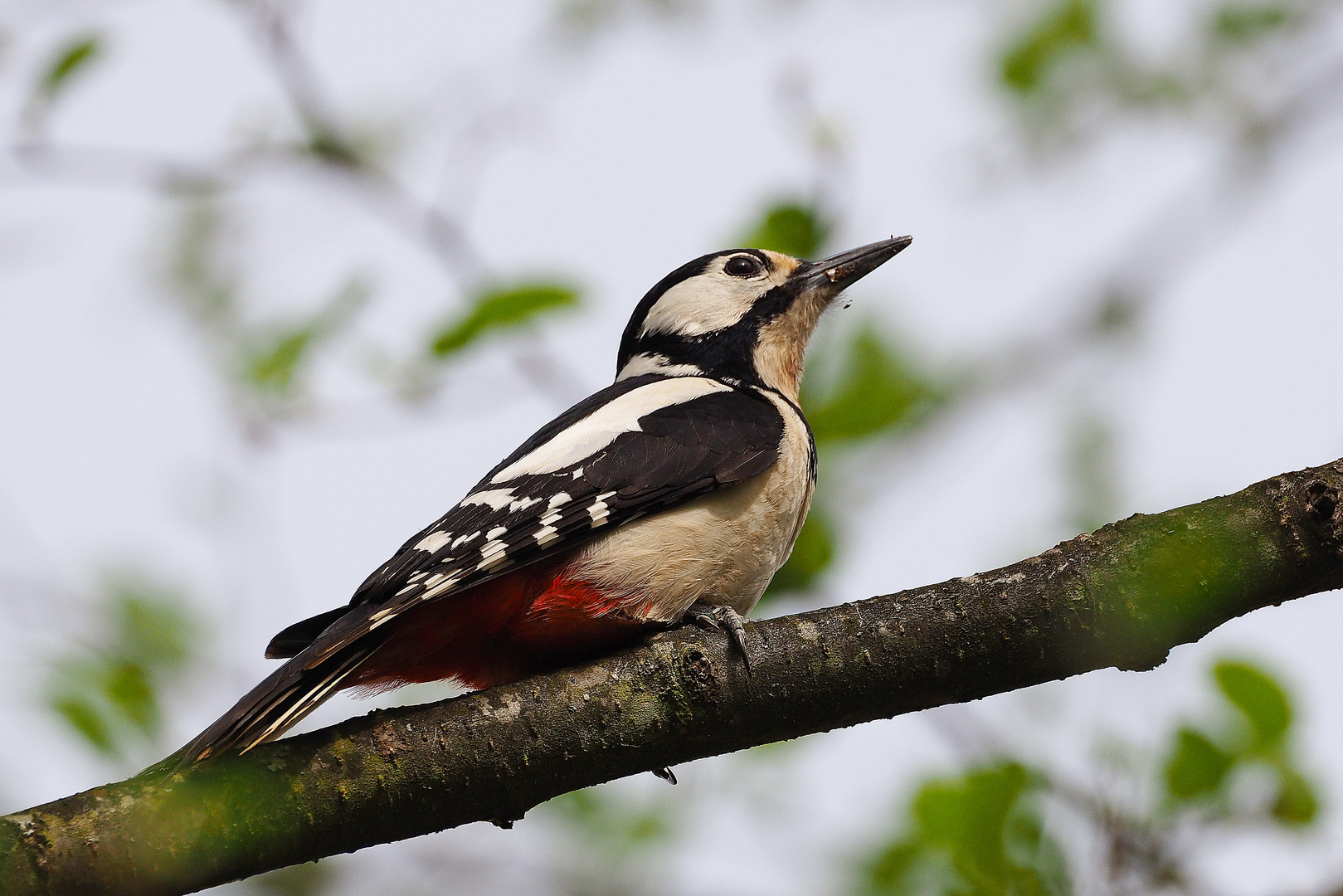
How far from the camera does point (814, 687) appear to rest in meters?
2.62

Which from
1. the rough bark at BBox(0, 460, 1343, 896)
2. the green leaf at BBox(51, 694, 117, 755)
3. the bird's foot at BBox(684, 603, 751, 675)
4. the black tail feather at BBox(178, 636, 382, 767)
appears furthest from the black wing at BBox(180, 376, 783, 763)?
the green leaf at BBox(51, 694, 117, 755)

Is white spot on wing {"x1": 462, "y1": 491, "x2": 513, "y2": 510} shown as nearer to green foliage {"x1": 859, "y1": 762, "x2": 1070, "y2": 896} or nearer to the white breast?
the white breast

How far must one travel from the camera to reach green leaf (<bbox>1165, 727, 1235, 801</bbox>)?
2.70 m

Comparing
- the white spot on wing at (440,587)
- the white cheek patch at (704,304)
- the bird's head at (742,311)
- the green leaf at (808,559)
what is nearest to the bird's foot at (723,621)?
the green leaf at (808,559)

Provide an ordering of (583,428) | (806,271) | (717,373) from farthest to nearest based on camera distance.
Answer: (806,271) < (717,373) < (583,428)

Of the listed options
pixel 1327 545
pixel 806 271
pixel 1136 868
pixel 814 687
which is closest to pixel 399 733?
pixel 814 687

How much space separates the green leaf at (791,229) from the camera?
349 cm

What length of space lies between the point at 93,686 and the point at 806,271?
2836 mm

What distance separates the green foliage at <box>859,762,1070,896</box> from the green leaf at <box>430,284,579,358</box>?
4.63ft

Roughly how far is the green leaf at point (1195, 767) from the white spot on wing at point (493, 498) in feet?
5.34

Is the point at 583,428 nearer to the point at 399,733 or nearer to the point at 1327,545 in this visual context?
the point at 399,733

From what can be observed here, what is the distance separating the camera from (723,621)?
2906 mm

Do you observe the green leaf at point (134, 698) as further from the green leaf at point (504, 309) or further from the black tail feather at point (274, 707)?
the green leaf at point (504, 309)

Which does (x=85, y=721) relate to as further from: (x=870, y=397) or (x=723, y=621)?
(x=870, y=397)
